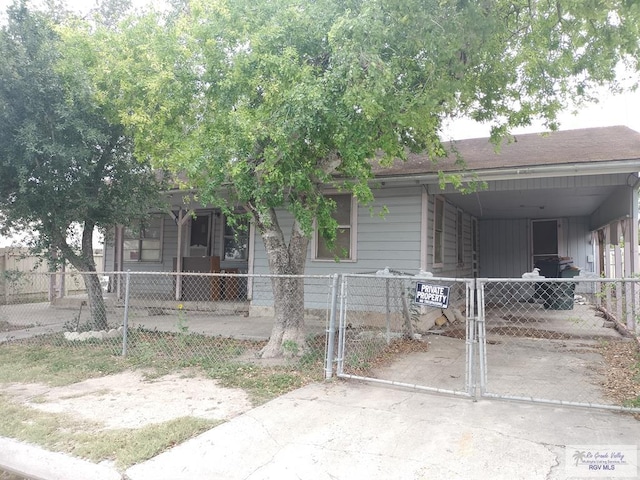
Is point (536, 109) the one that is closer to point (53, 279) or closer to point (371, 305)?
point (371, 305)

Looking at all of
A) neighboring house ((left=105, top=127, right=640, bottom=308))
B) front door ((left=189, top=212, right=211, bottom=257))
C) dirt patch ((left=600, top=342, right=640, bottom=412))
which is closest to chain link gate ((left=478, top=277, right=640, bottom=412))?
dirt patch ((left=600, top=342, right=640, bottom=412))

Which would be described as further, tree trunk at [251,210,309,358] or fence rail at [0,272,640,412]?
tree trunk at [251,210,309,358]

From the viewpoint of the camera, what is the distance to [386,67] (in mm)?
5684

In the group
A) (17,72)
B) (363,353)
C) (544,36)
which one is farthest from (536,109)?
(17,72)

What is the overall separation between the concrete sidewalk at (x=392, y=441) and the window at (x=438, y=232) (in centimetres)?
548

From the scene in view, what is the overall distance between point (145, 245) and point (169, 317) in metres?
3.83

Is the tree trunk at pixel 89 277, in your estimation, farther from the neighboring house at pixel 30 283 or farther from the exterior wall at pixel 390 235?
the neighboring house at pixel 30 283

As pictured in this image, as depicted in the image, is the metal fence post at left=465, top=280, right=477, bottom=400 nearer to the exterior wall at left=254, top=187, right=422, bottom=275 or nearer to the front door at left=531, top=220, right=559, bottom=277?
the exterior wall at left=254, top=187, right=422, bottom=275

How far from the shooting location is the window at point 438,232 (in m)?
9.98

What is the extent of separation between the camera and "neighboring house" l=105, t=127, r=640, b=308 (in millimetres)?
8289

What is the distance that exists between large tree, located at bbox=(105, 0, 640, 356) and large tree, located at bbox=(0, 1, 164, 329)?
669mm

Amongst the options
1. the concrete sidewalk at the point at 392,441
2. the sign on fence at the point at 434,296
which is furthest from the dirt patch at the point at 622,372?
the sign on fence at the point at 434,296

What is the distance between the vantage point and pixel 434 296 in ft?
18.4

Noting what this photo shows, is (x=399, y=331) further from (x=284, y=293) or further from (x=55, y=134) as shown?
(x=55, y=134)
